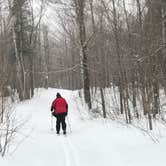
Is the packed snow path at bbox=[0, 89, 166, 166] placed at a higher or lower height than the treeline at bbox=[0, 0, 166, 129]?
lower

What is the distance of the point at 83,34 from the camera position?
21344 millimetres

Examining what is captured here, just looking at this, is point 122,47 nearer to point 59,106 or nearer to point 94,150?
point 59,106

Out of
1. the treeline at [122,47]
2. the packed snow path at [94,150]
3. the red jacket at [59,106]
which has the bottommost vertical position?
the packed snow path at [94,150]

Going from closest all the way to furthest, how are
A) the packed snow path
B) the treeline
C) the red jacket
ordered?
the packed snow path
the treeline
the red jacket

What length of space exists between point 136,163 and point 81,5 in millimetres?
14775

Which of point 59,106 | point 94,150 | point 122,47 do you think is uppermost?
point 122,47

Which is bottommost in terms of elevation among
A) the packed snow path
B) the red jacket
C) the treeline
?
the packed snow path

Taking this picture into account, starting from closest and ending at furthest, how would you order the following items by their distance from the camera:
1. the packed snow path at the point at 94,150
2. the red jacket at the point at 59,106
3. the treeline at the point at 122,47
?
the packed snow path at the point at 94,150, the treeline at the point at 122,47, the red jacket at the point at 59,106

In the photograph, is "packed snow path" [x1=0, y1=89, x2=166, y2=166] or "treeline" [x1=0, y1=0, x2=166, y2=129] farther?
"treeline" [x1=0, y1=0, x2=166, y2=129]

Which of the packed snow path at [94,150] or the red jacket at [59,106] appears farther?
the red jacket at [59,106]

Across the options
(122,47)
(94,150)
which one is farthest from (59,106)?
(94,150)

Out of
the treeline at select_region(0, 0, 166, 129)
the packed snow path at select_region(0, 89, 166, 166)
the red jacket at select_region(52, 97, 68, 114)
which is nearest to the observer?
the packed snow path at select_region(0, 89, 166, 166)

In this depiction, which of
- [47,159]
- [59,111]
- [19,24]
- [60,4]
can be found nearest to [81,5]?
[60,4]

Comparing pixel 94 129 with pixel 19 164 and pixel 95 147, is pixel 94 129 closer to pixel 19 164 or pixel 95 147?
pixel 95 147
